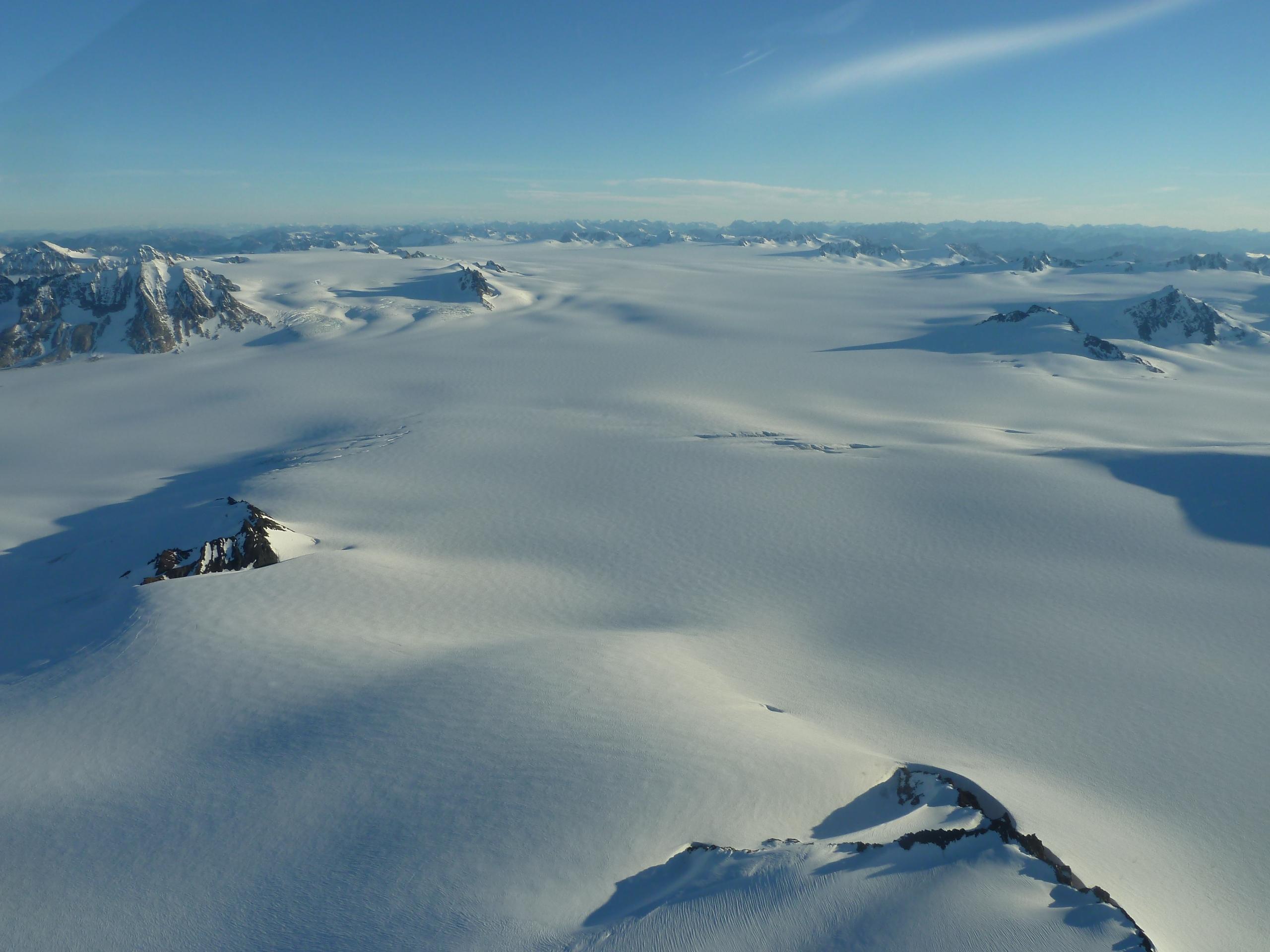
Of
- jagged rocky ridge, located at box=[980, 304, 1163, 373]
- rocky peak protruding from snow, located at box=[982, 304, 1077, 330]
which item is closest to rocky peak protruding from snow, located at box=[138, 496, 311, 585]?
jagged rocky ridge, located at box=[980, 304, 1163, 373]

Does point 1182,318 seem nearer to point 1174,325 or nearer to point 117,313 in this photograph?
point 1174,325

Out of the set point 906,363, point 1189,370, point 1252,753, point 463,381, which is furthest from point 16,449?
point 1189,370

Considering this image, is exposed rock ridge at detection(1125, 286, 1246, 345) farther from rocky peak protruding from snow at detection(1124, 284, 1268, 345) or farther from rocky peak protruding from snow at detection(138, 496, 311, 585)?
rocky peak protruding from snow at detection(138, 496, 311, 585)

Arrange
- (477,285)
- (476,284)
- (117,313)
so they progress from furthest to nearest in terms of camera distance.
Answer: (476,284), (477,285), (117,313)

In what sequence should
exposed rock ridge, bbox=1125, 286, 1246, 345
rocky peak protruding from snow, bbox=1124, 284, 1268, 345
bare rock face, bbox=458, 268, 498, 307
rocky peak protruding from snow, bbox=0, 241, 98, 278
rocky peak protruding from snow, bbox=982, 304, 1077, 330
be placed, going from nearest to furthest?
rocky peak protruding from snow, bbox=982, 304, 1077, 330 < rocky peak protruding from snow, bbox=1124, 284, 1268, 345 < exposed rock ridge, bbox=1125, 286, 1246, 345 < bare rock face, bbox=458, 268, 498, 307 < rocky peak protruding from snow, bbox=0, 241, 98, 278

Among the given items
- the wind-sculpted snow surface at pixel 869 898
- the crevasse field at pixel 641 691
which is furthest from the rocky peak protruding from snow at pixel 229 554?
the wind-sculpted snow surface at pixel 869 898

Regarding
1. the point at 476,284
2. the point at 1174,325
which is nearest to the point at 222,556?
Answer: the point at 476,284

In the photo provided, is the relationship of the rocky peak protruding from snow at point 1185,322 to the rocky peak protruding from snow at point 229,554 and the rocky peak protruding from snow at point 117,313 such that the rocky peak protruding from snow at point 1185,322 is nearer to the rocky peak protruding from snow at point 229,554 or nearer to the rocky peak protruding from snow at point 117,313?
the rocky peak protruding from snow at point 229,554
